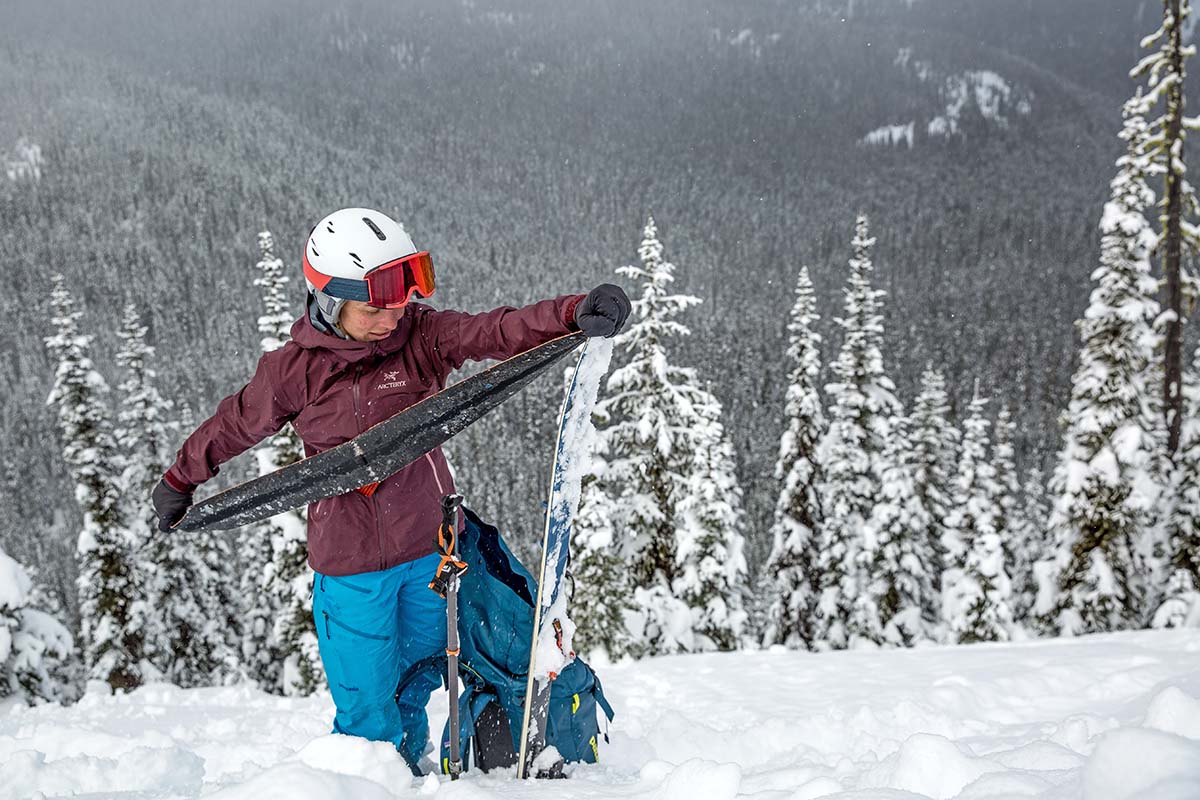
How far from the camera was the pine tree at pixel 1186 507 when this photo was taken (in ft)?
49.5

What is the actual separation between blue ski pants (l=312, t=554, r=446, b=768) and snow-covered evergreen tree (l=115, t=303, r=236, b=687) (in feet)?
62.1

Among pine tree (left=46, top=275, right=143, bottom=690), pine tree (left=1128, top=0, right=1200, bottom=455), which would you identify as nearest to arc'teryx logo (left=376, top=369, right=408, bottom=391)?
pine tree (left=1128, top=0, right=1200, bottom=455)

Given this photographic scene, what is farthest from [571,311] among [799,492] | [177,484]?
[799,492]

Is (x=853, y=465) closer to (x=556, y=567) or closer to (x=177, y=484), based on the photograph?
(x=556, y=567)

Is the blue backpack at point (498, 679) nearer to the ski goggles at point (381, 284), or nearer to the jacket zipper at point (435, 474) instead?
the jacket zipper at point (435, 474)

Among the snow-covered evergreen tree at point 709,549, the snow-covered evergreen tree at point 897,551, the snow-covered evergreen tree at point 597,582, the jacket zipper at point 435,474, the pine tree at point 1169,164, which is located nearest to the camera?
the jacket zipper at point 435,474

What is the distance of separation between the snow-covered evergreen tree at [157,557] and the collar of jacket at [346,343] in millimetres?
18844

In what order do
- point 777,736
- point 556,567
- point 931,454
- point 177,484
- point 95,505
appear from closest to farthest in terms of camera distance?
point 177,484
point 556,567
point 777,736
point 95,505
point 931,454

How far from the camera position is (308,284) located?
3.71 metres

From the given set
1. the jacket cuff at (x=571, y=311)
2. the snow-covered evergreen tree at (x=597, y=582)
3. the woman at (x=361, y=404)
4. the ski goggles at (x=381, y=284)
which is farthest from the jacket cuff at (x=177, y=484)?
the snow-covered evergreen tree at (x=597, y=582)

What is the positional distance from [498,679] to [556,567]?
0.79 m

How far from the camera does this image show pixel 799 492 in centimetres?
2069

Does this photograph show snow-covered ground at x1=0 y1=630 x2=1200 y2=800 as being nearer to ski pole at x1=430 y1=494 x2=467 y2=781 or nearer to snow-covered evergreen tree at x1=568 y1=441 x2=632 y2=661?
ski pole at x1=430 y1=494 x2=467 y2=781

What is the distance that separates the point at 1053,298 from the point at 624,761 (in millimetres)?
197199
